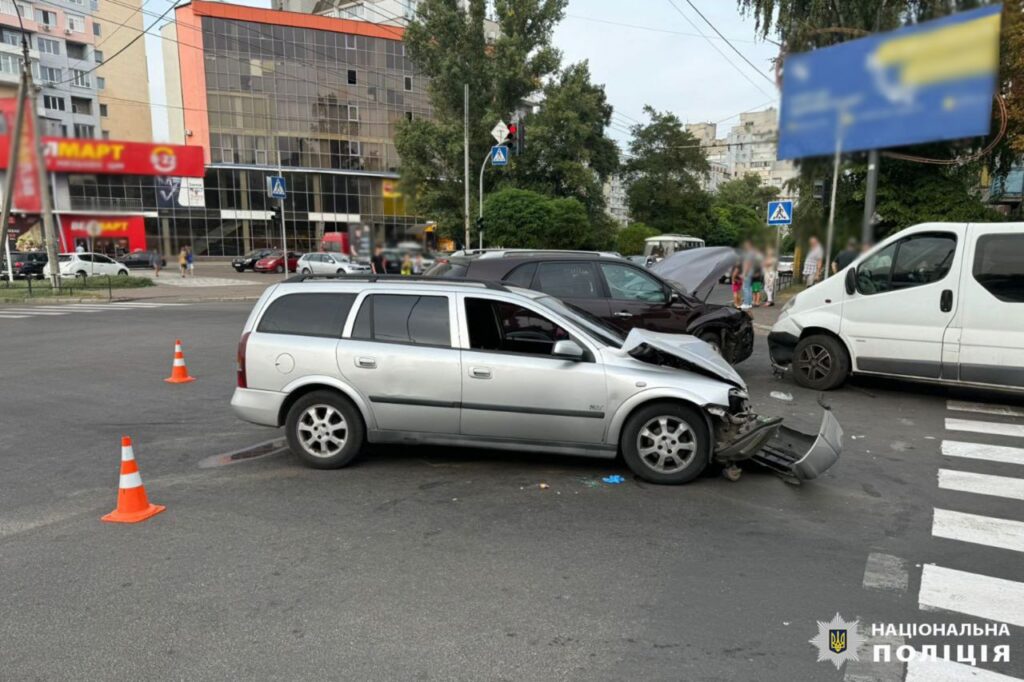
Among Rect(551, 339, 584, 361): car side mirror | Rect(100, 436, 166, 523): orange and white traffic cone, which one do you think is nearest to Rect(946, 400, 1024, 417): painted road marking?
Rect(551, 339, 584, 361): car side mirror

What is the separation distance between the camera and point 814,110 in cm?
323

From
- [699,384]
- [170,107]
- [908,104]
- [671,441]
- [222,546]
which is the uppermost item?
[170,107]

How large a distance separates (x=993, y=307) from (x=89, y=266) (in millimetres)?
36477

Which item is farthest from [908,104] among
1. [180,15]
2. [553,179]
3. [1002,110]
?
[553,179]

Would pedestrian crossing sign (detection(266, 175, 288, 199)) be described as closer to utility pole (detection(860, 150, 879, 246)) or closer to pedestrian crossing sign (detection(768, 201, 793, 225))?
pedestrian crossing sign (detection(768, 201, 793, 225))

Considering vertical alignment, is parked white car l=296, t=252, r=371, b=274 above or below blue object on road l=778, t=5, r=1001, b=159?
below

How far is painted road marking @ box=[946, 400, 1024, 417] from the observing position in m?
7.79

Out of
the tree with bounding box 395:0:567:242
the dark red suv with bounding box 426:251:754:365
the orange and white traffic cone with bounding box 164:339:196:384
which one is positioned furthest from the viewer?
the tree with bounding box 395:0:567:242

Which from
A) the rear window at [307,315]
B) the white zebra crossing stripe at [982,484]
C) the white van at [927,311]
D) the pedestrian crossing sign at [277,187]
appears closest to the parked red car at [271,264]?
the pedestrian crossing sign at [277,187]

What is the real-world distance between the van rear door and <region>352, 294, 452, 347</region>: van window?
6.32 m

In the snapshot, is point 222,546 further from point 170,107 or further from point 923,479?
point 170,107

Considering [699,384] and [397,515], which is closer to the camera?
[397,515]

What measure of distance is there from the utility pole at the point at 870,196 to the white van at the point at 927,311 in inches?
102

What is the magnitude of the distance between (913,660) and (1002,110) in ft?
10.5
